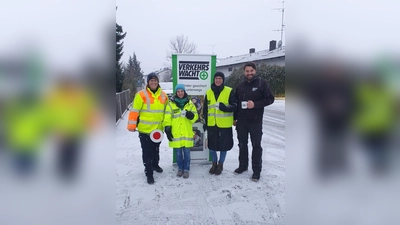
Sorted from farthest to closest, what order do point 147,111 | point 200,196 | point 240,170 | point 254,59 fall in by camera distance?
point 254,59, point 240,170, point 147,111, point 200,196

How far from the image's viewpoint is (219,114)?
395cm

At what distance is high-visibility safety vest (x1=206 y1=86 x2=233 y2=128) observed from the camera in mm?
3873

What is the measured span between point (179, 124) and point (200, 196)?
122 centimetres

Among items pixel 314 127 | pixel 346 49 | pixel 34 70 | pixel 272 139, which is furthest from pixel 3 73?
pixel 272 139

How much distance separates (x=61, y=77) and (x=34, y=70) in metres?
0.12

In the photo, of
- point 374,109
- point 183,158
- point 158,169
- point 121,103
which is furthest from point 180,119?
point 121,103

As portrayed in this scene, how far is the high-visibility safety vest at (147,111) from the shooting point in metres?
3.54

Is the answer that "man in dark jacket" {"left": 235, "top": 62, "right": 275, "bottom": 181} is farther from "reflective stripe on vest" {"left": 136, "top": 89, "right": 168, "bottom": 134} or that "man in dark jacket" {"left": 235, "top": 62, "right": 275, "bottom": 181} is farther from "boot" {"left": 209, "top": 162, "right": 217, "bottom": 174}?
"reflective stripe on vest" {"left": 136, "top": 89, "right": 168, "bottom": 134}

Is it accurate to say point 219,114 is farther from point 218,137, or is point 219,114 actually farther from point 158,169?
point 158,169

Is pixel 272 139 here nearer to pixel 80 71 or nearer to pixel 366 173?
pixel 366 173

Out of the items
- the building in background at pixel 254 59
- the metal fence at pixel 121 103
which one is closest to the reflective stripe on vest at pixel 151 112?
the metal fence at pixel 121 103

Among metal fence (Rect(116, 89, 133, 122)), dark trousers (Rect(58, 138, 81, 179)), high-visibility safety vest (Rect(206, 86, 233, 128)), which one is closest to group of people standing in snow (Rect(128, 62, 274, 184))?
high-visibility safety vest (Rect(206, 86, 233, 128))

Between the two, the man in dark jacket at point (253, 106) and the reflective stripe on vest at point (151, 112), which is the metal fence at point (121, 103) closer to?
the reflective stripe on vest at point (151, 112)

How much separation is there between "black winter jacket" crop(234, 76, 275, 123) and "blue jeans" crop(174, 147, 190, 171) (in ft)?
3.94
